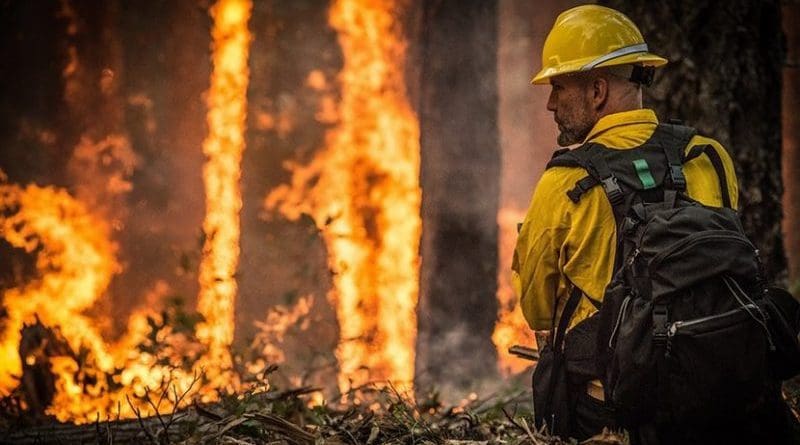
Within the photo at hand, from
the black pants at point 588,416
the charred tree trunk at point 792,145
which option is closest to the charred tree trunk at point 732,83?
the black pants at point 588,416

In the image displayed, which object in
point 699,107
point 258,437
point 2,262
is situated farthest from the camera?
point 2,262

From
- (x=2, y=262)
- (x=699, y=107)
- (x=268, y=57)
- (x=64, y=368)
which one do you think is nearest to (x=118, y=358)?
(x=2, y=262)

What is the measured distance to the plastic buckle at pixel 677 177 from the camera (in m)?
3.43

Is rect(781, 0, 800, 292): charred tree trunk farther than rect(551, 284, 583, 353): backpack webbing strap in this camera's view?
Yes

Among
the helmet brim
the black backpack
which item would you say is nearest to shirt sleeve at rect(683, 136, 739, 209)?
the black backpack

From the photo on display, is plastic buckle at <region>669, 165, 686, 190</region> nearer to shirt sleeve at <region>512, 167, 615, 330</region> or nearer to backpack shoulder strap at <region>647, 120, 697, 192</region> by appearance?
backpack shoulder strap at <region>647, 120, 697, 192</region>

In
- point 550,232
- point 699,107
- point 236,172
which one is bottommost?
point 550,232

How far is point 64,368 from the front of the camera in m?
7.36

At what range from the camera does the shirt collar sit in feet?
12.0

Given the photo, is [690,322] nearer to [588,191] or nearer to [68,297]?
[588,191]

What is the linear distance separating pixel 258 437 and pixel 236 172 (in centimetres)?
1243

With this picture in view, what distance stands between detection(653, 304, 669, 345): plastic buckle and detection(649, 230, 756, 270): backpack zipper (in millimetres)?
147

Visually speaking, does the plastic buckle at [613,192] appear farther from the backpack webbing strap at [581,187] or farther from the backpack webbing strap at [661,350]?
the backpack webbing strap at [661,350]

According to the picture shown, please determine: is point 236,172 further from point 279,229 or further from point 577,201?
point 577,201
